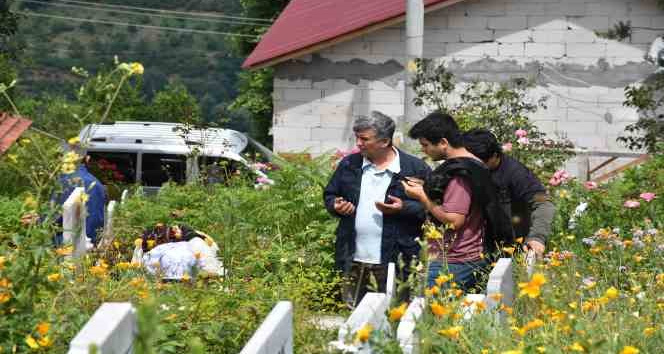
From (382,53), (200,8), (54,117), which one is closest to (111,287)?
(382,53)

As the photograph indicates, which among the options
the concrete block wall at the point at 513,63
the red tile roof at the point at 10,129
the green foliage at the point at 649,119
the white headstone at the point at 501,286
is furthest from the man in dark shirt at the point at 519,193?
the concrete block wall at the point at 513,63

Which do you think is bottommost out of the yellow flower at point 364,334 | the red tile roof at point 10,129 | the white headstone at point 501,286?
the red tile roof at point 10,129

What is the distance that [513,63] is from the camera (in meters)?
17.9

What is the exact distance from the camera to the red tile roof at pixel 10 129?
484 inches

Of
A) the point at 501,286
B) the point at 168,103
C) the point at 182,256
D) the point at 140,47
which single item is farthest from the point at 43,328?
the point at 140,47

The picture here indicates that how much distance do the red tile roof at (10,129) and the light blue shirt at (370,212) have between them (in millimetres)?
5825

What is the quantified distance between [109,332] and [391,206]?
3306mm

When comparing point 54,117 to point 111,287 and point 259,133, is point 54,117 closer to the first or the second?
point 259,133

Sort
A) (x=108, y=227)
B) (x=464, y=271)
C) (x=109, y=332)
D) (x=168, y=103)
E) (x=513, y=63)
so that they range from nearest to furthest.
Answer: (x=109, y=332) → (x=464, y=271) → (x=108, y=227) → (x=513, y=63) → (x=168, y=103)

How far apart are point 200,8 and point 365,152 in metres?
77.3

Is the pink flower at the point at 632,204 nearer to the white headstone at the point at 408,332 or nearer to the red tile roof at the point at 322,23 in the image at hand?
the white headstone at the point at 408,332

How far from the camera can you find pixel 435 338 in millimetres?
4457

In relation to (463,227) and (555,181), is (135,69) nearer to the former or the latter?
(463,227)

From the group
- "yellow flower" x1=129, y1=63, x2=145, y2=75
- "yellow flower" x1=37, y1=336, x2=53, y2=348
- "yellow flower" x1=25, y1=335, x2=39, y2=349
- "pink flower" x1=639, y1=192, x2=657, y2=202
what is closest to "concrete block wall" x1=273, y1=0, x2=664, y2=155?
"pink flower" x1=639, y1=192, x2=657, y2=202
